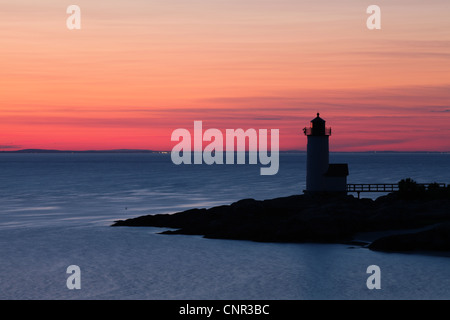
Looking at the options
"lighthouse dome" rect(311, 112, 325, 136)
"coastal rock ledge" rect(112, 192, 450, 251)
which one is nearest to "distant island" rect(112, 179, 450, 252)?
"coastal rock ledge" rect(112, 192, 450, 251)

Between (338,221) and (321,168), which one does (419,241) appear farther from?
(321,168)

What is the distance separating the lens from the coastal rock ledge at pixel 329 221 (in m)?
39.2

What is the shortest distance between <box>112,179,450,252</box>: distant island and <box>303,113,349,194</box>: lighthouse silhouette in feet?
7.66

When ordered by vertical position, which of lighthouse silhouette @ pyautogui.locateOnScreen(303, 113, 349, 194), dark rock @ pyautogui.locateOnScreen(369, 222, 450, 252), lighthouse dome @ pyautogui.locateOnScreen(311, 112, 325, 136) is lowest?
dark rock @ pyautogui.locateOnScreen(369, 222, 450, 252)

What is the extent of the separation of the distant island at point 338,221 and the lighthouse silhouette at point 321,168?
2335mm

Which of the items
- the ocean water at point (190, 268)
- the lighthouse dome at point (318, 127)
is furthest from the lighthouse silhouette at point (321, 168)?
the ocean water at point (190, 268)

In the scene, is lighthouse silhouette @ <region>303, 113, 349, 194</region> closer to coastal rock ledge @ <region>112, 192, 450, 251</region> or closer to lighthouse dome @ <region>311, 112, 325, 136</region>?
lighthouse dome @ <region>311, 112, 325, 136</region>

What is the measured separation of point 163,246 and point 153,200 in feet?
130

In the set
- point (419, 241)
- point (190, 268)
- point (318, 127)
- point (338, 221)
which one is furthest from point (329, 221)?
point (318, 127)

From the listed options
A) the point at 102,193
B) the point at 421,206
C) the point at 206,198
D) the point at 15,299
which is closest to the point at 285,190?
the point at 206,198

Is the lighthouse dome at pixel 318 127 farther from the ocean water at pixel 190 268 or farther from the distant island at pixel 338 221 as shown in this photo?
the ocean water at pixel 190 268

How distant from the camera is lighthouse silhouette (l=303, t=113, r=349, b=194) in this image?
5569cm
